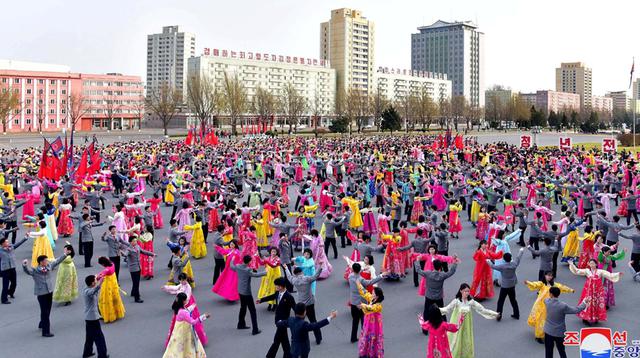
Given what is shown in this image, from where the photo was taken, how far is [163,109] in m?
74.2

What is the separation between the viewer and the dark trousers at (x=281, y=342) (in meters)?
7.09

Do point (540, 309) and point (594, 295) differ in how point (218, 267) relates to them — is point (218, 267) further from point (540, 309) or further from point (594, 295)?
point (594, 295)

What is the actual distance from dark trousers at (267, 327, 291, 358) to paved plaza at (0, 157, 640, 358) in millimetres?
487

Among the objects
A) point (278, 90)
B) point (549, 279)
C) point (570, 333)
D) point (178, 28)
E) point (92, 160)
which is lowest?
point (570, 333)

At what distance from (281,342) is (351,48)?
130734mm

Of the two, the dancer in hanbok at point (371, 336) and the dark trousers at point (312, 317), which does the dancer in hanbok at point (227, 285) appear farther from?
the dancer in hanbok at point (371, 336)

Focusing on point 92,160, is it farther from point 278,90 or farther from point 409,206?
point 278,90

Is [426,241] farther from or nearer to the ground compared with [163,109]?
nearer to the ground

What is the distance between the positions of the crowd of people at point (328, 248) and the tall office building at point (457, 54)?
14698cm

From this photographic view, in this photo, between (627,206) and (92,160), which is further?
(92,160)

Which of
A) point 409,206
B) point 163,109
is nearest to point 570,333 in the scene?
point 409,206

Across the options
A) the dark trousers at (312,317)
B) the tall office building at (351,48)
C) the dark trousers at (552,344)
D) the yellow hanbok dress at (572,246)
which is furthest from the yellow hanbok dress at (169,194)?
the tall office building at (351,48)

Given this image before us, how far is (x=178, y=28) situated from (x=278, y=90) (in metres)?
61.4

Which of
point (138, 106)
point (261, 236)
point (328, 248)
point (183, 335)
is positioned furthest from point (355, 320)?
point (138, 106)
